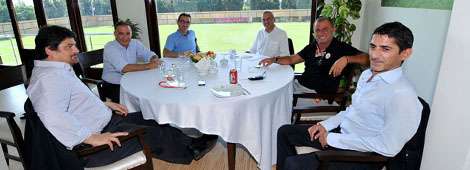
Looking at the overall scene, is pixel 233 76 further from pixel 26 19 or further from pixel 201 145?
pixel 26 19

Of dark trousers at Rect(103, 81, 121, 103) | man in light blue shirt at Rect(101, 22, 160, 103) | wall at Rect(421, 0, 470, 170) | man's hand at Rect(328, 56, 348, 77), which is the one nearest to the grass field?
man in light blue shirt at Rect(101, 22, 160, 103)

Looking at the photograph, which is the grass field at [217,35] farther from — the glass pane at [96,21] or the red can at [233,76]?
the red can at [233,76]

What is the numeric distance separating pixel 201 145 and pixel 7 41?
5128 mm

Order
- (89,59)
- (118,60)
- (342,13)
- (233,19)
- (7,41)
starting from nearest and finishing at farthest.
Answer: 1. (118,60)
2. (89,59)
3. (342,13)
4. (233,19)
5. (7,41)

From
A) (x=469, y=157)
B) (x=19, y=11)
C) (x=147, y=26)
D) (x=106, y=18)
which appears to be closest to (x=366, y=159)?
(x=469, y=157)

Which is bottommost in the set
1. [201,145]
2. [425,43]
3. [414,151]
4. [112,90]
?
[201,145]

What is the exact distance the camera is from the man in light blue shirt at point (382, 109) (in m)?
1.28

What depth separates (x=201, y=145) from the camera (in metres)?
2.53

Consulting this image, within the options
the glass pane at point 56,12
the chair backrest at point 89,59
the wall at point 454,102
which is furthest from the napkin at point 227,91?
the glass pane at point 56,12

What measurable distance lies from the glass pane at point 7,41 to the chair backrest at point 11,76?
12.1ft

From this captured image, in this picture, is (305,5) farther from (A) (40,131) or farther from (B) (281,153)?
(A) (40,131)

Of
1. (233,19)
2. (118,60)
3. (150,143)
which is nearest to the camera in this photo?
(150,143)

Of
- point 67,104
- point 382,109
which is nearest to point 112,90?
point 67,104

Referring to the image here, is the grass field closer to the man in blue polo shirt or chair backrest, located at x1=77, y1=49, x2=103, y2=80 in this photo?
the man in blue polo shirt
